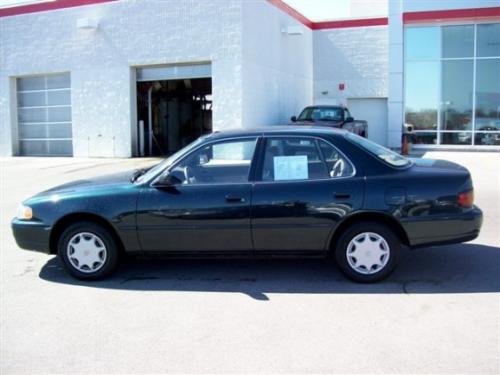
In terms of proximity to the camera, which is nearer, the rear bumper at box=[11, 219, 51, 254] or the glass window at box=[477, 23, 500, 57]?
the rear bumper at box=[11, 219, 51, 254]

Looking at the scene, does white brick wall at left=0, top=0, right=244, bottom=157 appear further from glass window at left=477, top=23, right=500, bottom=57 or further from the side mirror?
the side mirror

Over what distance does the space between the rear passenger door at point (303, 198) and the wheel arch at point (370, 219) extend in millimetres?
76

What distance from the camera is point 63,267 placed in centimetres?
645

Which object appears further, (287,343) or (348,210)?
(348,210)

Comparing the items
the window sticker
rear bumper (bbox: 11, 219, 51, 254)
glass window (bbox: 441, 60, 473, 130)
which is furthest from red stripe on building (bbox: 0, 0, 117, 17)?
the window sticker

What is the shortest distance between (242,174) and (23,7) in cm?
1977

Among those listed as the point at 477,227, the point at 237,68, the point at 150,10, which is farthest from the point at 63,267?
the point at 150,10

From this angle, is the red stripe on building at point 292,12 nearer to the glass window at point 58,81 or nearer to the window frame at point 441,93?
the window frame at point 441,93

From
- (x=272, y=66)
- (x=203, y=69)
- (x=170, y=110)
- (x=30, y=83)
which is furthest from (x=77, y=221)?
(x=170, y=110)

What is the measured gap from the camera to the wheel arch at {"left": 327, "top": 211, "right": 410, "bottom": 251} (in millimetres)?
5621

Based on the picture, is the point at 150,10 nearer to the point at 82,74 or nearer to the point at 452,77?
the point at 82,74

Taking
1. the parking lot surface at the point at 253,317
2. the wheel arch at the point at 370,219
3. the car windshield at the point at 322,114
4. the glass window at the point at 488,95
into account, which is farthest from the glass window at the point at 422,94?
the wheel arch at the point at 370,219

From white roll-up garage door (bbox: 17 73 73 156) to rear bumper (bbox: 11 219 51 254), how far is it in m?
16.8

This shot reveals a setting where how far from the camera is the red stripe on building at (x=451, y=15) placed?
68.1 ft
